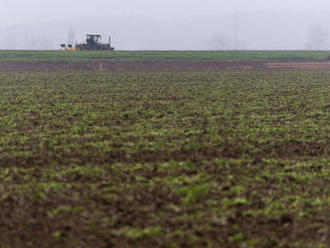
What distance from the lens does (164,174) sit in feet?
34.2

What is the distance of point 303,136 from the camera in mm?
14258

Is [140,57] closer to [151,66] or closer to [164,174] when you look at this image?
[151,66]

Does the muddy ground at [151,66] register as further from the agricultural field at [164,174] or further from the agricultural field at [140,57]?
the agricultural field at [164,174]

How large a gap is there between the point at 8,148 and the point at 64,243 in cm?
611

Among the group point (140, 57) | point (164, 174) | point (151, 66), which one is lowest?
point (164, 174)

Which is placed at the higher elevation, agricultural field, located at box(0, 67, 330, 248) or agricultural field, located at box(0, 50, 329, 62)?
agricultural field, located at box(0, 50, 329, 62)

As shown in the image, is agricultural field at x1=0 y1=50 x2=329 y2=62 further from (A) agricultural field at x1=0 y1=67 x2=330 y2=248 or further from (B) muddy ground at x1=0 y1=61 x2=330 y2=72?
(A) agricultural field at x1=0 y1=67 x2=330 y2=248

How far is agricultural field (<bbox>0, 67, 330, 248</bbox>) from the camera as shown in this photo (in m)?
7.66

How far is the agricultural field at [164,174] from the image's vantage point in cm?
766

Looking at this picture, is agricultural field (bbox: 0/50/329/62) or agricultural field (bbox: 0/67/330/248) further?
agricultural field (bbox: 0/50/329/62)

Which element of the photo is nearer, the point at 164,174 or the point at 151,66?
the point at 164,174

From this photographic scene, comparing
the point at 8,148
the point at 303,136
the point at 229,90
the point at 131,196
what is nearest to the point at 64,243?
the point at 131,196

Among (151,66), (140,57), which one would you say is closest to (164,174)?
(151,66)

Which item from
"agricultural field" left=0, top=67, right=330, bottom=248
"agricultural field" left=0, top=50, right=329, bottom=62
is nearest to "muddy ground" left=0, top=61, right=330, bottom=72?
"agricultural field" left=0, top=50, right=329, bottom=62
